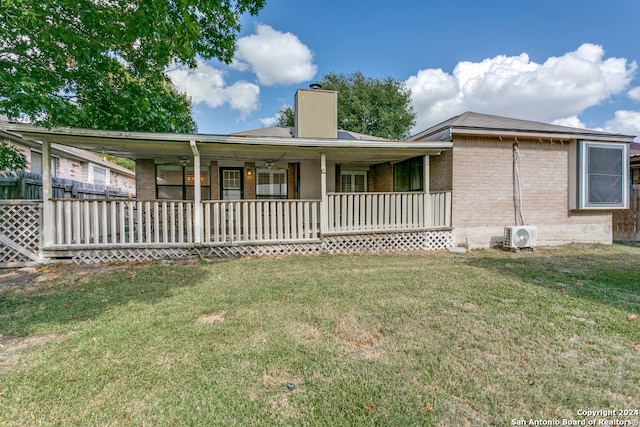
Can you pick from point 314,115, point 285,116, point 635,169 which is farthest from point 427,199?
point 285,116

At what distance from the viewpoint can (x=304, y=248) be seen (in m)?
7.61

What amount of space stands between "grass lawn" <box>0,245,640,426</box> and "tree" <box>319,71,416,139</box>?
2552 centimetres

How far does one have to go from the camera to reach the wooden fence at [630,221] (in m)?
9.56

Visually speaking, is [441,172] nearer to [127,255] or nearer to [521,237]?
[521,237]

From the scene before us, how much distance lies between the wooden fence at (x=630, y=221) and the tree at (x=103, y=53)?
12.7m

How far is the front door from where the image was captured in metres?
10.1

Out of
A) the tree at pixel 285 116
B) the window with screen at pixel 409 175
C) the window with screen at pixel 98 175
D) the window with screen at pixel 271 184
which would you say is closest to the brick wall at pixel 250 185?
the window with screen at pixel 271 184

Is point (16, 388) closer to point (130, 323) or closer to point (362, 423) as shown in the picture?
point (130, 323)

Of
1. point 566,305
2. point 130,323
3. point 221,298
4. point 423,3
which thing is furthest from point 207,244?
point 423,3

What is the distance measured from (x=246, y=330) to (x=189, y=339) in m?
0.56

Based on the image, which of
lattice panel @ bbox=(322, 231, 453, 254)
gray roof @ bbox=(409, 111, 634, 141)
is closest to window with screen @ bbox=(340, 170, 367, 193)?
gray roof @ bbox=(409, 111, 634, 141)

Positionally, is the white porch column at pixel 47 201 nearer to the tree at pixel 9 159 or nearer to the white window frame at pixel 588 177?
the tree at pixel 9 159

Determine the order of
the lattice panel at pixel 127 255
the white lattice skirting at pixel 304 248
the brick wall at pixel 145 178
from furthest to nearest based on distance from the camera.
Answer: the brick wall at pixel 145 178
the white lattice skirting at pixel 304 248
the lattice panel at pixel 127 255

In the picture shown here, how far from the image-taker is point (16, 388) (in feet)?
7.18
